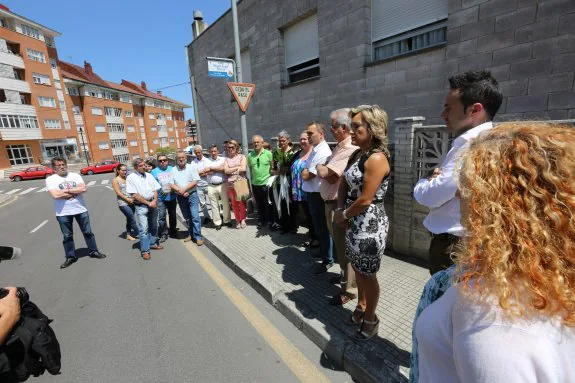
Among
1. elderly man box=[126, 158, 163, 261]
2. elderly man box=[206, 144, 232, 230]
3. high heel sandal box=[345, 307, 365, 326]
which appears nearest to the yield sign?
elderly man box=[206, 144, 232, 230]

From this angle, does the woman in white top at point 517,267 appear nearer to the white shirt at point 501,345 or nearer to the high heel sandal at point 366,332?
the white shirt at point 501,345

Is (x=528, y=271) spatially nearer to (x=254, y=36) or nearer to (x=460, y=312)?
(x=460, y=312)

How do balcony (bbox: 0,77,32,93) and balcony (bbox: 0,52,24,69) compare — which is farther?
A: balcony (bbox: 0,77,32,93)

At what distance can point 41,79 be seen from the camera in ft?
116

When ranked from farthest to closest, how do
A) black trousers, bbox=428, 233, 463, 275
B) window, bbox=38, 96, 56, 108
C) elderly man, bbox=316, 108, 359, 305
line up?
window, bbox=38, 96, 56, 108
elderly man, bbox=316, 108, 359, 305
black trousers, bbox=428, 233, 463, 275

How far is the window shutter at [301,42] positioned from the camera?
7.27 m

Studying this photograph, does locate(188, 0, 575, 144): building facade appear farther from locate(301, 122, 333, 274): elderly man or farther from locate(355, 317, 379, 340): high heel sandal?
locate(355, 317, 379, 340): high heel sandal

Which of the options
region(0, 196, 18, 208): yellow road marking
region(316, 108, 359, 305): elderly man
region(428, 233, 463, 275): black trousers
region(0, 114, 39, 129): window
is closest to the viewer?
region(428, 233, 463, 275): black trousers

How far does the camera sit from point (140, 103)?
182ft

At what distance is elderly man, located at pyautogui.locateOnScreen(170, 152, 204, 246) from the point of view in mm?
5508

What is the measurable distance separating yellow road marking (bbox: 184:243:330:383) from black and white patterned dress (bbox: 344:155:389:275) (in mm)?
953

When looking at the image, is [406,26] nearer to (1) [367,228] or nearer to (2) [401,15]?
(2) [401,15]

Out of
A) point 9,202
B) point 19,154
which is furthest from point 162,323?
point 19,154

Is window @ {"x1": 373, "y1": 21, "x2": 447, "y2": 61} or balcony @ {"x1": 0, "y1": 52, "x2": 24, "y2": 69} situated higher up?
balcony @ {"x1": 0, "y1": 52, "x2": 24, "y2": 69}
